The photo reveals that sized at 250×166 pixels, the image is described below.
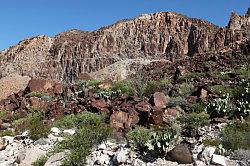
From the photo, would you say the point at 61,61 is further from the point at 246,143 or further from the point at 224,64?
the point at 246,143

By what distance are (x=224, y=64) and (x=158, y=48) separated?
54783mm

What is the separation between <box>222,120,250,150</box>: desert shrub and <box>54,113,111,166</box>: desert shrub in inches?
115

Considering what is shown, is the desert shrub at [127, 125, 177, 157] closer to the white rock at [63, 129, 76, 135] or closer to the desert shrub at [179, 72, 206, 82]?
the white rock at [63, 129, 76, 135]

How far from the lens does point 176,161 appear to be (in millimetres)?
10445

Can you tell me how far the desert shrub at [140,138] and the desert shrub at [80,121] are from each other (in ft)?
6.84

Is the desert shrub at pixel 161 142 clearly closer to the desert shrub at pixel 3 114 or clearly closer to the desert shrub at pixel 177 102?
the desert shrub at pixel 177 102

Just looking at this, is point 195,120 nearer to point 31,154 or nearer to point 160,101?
point 160,101

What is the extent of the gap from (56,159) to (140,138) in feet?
6.75

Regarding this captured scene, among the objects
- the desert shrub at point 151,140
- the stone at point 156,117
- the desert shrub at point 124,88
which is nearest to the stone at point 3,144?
the desert shrub at point 151,140

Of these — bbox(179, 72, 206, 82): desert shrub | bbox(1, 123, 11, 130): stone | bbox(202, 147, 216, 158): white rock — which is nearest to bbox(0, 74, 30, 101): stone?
bbox(179, 72, 206, 82): desert shrub

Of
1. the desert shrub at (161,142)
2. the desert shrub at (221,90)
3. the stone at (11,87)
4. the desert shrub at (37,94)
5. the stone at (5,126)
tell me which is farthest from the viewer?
the stone at (11,87)

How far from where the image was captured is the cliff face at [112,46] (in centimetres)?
7625

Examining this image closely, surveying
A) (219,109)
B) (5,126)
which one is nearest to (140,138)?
(219,109)

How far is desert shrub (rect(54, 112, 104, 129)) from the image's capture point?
545 inches
